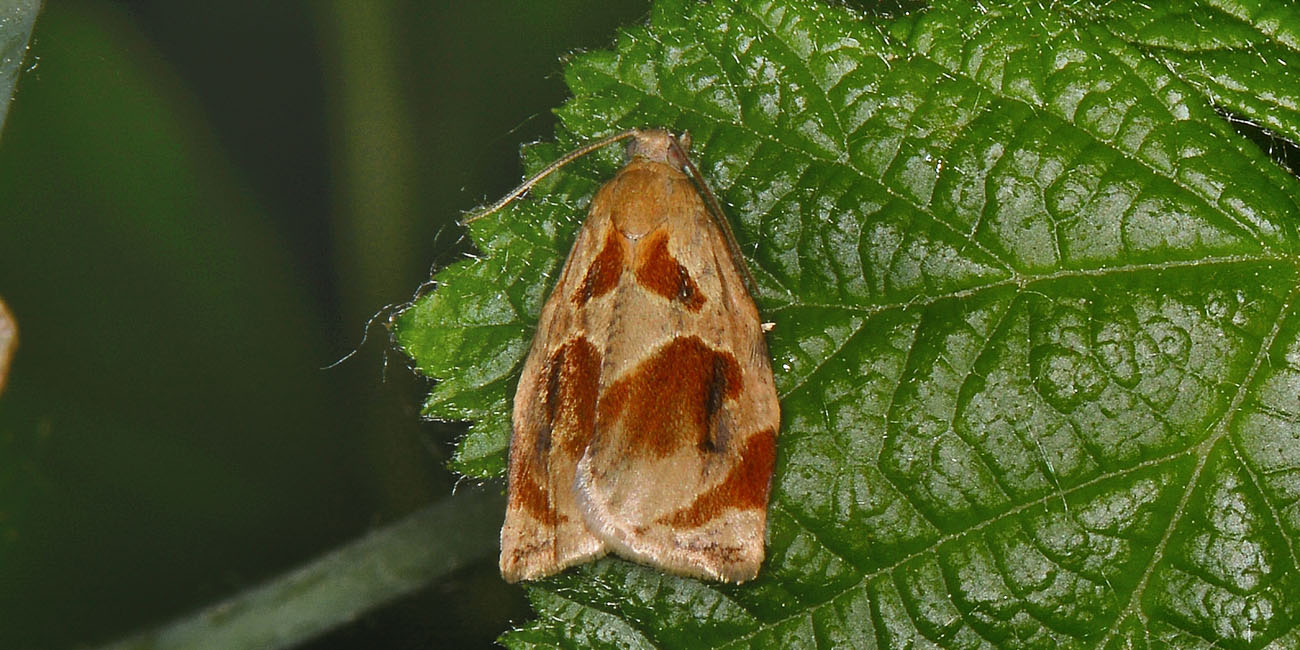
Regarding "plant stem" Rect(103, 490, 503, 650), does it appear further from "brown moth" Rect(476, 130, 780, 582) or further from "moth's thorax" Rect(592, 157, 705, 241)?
"moth's thorax" Rect(592, 157, 705, 241)

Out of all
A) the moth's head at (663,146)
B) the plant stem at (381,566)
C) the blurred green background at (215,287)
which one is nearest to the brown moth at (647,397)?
the moth's head at (663,146)

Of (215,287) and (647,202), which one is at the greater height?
(647,202)

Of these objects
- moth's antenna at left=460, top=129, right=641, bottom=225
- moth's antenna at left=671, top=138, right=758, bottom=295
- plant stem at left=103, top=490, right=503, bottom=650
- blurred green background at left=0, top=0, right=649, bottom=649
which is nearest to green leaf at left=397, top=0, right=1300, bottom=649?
moth's antenna at left=671, top=138, right=758, bottom=295

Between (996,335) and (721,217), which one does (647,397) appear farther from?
(996,335)

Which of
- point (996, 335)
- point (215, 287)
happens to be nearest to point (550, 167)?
point (996, 335)

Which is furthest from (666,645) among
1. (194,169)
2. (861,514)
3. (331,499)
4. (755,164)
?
(194,169)

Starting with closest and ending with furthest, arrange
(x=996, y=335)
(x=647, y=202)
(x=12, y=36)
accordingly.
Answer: (x=996, y=335) < (x=647, y=202) < (x=12, y=36)

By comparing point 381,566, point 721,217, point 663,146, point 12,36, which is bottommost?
point 381,566
